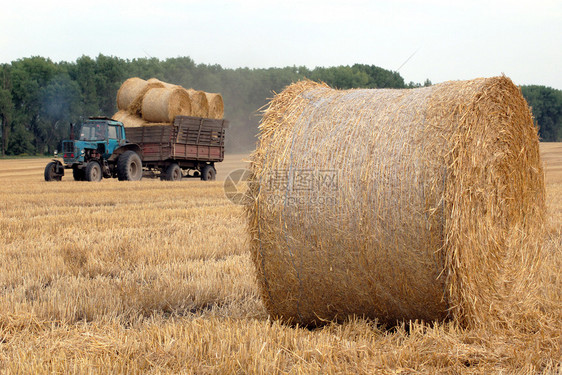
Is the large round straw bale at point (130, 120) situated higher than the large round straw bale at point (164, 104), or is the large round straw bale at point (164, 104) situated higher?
the large round straw bale at point (164, 104)

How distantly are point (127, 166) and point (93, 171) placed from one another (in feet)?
3.29

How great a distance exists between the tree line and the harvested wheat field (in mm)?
42296

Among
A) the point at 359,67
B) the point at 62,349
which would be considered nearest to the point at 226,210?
the point at 62,349

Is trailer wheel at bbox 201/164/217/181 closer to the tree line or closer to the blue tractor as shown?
the blue tractor

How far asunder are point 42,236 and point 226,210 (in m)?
3.70

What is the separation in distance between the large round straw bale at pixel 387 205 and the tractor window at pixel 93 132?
1399 cm

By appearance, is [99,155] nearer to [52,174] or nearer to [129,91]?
[52,174]

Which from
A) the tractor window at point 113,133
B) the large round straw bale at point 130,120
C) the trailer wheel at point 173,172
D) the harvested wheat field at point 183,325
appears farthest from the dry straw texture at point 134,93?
the harvested wheat field at point 183,325

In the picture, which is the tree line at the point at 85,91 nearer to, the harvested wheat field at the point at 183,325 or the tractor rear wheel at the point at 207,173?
the tractor rear wheel at the point at 207,173

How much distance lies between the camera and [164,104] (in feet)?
63.8

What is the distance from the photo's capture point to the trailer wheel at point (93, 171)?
1705cm

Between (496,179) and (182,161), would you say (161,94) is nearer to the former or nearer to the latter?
(182,161)

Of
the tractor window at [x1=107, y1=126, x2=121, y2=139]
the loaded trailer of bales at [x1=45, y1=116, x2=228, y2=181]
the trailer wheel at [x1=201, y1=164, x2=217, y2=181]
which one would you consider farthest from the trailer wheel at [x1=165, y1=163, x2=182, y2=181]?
the tractor window at [x1=107, y1=126, x2=121, y2=139]

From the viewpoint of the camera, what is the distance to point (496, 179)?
4523 millimetres
